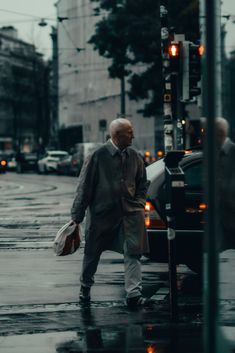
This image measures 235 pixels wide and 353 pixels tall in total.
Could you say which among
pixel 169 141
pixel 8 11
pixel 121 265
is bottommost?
pixel 121 265

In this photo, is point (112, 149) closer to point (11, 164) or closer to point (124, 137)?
point (124, 137)

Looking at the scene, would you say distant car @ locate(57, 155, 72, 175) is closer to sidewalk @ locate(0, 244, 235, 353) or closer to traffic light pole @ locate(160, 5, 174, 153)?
traffic light pole @ locate(160, 5, 174, 153)

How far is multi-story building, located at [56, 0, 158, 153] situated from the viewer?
73188mm

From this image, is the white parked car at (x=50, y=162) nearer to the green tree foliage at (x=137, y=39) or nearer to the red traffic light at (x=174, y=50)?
the green tree foliage at (x=137, y=39)

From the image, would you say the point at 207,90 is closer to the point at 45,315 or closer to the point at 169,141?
the point at 45,315

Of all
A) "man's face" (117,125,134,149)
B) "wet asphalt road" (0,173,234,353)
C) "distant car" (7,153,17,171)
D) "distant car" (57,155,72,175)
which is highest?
"man's face" (117,125,134,149)

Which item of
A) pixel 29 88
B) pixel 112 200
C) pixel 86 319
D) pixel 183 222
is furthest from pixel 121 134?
pixel 29 88

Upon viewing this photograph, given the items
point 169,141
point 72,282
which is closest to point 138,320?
point 72,282

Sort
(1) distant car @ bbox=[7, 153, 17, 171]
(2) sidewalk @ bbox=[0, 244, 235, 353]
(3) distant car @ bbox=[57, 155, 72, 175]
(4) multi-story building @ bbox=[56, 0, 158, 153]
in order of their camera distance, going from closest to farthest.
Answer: (2) sidewalk @ bbox=[0, 244, 235, 353]
(3) distant car @ bbox=[57, 155, 72, 175]
(4) multi-story building @ bbox=[56, 0, 158, 153]
(1) distant car @ bbox=[7, 153, 17, 171]

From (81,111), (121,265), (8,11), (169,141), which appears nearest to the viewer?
(121,265)

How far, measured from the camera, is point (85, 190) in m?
9.25

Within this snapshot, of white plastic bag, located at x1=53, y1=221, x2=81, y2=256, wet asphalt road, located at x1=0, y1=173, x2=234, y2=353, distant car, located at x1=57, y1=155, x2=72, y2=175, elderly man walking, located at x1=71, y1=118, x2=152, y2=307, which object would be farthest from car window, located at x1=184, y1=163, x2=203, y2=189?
distant car, located at x1=57, y1=155, x2=72, y2=175

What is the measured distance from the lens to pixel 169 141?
69.2 ft

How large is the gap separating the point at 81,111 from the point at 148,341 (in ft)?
265
